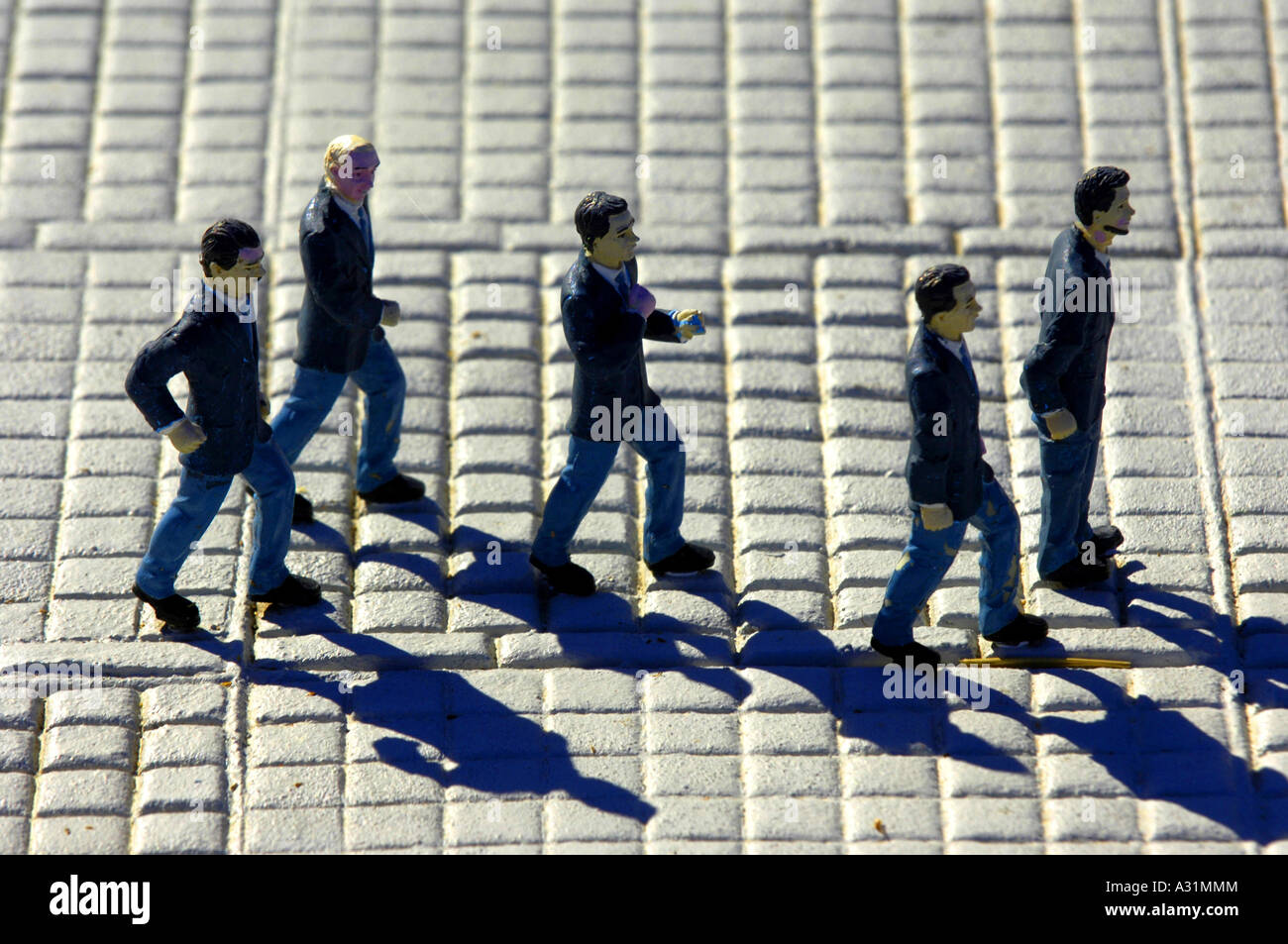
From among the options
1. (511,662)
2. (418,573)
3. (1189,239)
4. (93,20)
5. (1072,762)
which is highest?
(93,20)

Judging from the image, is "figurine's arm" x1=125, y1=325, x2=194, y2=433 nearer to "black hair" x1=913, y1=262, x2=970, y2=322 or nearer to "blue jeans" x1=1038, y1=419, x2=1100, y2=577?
"black hair" x1=913, y1=262, x2=970, y2=322

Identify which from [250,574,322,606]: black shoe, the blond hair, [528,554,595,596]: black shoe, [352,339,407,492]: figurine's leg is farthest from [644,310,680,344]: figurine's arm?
[250,574,322,606]: black shoe

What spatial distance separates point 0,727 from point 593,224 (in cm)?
277

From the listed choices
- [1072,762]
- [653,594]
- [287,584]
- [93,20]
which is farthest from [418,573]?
[93,20]

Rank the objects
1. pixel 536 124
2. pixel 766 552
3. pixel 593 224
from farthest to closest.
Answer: pixel 536 124 → pixel 766 552 → pixel 593 224

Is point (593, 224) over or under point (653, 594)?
over

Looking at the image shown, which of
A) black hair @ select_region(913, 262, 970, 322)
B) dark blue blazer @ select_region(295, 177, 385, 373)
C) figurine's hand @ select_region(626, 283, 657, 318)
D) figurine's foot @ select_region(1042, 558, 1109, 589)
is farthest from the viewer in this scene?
figurine's foot @ select_region(1042, 558, 1109, 589)

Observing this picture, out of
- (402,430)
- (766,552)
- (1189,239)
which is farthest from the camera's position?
(1189,239)

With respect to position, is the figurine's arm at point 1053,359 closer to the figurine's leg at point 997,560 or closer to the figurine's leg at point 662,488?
the figurine's leg at point 997,560

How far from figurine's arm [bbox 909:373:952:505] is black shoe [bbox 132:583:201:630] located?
2714mm

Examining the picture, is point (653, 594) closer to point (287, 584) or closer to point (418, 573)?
point (418, 573)

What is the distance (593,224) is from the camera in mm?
5820

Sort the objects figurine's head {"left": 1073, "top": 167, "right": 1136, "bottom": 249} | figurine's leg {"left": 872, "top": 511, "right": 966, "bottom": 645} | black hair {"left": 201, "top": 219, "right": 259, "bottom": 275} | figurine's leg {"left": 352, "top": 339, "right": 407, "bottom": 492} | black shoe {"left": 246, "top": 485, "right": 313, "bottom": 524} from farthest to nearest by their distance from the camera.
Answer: black shoe {"left": 246, "top": 485, "right": 313, "bottom": 524}
figurine's leg {"left": 352, "top": 339, "right": 407, "bottom": 492}
figurine's leg {"left": 872, "top": 511, "right": 966, "bottom": 645}
figurine's head {"left": 1073, "top": 167, "right": 1136, "bottom": 249}
black hair {"left": 201, "top": 219, "right": 259, "bottom": 275}

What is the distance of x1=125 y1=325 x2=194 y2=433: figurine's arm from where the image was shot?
5703 mm
